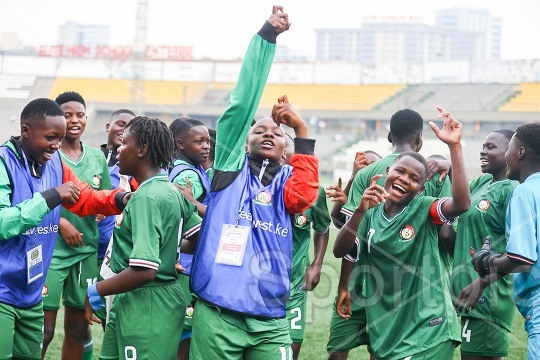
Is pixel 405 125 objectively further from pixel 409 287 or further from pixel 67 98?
pixel 67 98

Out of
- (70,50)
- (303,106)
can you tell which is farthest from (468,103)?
(70,50)

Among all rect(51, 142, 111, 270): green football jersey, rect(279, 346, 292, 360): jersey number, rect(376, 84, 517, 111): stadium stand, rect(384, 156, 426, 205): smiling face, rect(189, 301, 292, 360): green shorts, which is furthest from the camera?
rect(376, 84, 517, 111): stadium stand

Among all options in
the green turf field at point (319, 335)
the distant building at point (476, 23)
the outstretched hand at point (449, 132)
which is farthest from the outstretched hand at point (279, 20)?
the distant building at point (476, 23)

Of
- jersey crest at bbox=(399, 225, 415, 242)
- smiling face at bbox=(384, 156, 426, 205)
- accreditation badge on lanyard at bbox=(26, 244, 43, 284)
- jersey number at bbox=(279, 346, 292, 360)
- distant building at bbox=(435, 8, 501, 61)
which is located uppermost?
distant building at bbox=(435, 8, 501, 61)

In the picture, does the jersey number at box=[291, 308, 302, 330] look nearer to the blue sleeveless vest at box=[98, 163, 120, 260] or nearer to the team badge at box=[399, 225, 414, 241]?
the team badge at box=[399, 225, 414, 241]

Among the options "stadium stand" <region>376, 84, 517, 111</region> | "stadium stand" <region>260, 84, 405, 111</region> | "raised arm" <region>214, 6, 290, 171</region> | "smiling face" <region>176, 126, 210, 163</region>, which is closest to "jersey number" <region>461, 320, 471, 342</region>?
"smiling face" <region>176, 126, 210, 163</region>

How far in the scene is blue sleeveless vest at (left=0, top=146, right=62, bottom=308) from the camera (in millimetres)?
5012

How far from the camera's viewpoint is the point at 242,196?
15.8 ft

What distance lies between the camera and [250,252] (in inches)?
185

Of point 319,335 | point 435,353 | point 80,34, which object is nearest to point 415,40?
point 80,34

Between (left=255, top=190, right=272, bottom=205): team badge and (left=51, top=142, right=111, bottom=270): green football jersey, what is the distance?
2.84 m

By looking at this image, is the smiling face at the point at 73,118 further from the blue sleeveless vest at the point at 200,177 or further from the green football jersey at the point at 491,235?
the green football jersey at the point at 491,235

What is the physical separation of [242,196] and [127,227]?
28.6 inches

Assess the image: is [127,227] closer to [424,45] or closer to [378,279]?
[378,279]
